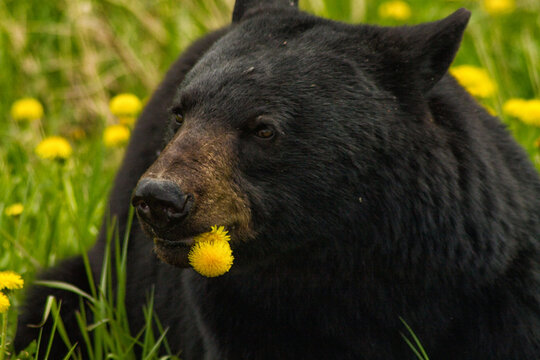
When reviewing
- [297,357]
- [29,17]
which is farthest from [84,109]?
[297,357]

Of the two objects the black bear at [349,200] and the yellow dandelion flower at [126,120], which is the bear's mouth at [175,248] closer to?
the black bear at [349,200]

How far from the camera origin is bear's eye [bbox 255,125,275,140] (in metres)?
2.90

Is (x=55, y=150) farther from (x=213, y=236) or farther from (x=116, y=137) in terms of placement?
(x=213, y=236)

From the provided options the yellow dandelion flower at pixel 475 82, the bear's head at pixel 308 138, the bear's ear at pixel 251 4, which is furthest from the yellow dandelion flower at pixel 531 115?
the bear's head at pixel 308 138

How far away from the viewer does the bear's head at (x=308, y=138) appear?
2887 mm

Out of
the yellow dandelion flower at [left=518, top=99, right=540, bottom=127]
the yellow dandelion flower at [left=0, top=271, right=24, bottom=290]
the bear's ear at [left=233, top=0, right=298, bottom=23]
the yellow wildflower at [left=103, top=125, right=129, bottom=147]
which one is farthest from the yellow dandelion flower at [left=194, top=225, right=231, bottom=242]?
the yellow dandelion flower at [left=518, top=99, right=540, bottom=127]

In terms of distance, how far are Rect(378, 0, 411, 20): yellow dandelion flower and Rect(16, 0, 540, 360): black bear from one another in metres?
3.17

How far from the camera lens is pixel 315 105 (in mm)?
2939

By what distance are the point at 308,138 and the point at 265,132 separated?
0.48 ft

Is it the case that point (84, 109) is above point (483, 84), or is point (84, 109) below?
above

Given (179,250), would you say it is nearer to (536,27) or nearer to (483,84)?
(483,84)

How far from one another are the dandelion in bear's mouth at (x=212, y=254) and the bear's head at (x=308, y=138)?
0.07m

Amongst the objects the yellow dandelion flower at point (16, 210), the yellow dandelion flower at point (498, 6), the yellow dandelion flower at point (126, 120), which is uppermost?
the yellow dandelion flower at point (498, 6)

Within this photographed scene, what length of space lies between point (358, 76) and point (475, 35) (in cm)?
334
